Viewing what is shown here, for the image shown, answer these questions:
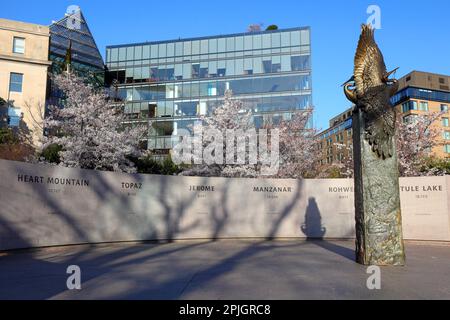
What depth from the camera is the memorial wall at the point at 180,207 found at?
12266mm

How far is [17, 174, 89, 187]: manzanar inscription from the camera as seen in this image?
12055mm

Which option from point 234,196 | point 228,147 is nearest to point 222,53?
point 228,147

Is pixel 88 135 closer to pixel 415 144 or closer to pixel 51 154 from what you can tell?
pixel 51 154

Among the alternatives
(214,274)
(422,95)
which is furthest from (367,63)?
(422,95)

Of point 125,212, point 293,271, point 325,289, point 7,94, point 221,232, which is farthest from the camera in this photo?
point 7,94

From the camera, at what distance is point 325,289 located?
22.4ft

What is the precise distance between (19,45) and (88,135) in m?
35.4

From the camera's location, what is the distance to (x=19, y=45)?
4875 centimetres

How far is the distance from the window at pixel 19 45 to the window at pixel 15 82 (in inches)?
126

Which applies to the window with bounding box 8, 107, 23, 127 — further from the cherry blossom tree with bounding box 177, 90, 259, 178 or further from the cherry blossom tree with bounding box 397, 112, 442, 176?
the cherry blossom tree with bounding box 397, 112, 442, 176

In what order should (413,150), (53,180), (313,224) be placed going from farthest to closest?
(413,150) → (313,224) → (53,180)

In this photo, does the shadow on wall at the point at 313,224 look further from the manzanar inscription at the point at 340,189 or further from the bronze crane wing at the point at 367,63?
the bronze crane wing at the point at 367,63
